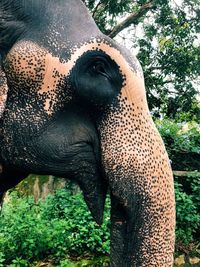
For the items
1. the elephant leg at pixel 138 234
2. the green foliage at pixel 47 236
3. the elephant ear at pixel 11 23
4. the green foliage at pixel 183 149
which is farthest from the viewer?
the green foliage at pixel 183 149

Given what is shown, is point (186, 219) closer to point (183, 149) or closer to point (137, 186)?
point (183, 149)

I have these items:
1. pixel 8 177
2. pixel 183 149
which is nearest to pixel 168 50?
pixel 183 149

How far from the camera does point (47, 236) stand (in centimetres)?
320

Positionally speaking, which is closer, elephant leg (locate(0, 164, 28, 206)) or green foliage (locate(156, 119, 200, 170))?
elephant leg (locate(0, 164, 28, 206))

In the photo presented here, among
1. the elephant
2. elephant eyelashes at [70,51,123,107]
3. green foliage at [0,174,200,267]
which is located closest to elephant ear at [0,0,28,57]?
the elephant

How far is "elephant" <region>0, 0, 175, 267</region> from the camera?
1006 millimetres

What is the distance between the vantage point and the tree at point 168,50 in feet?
20.7

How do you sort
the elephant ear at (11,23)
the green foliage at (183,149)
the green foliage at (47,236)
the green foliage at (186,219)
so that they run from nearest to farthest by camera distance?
the elephant ear at (11,23)
the green foliage at (47,236)
the green foliage at (186,219)
the green foliage at (183,149)

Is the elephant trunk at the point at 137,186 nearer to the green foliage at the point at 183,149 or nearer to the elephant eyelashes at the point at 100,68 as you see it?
the elephant eyelashes at the point at 100,68

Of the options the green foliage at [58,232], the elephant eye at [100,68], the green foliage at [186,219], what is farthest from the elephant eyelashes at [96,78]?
the green foliage at [186,219]

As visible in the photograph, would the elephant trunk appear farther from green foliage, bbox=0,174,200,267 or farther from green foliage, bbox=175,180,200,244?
green foliage, bbox=175,180,200,244

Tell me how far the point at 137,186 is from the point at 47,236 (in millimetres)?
2295

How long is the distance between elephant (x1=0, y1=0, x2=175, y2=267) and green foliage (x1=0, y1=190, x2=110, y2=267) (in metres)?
1.83

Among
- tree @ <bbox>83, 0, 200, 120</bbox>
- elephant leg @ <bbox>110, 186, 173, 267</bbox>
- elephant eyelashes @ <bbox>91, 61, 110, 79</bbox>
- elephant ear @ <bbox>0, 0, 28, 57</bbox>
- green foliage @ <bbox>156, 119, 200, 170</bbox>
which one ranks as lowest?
elephant leg @ <bbox>110, 186, 173, 267</bbox>
